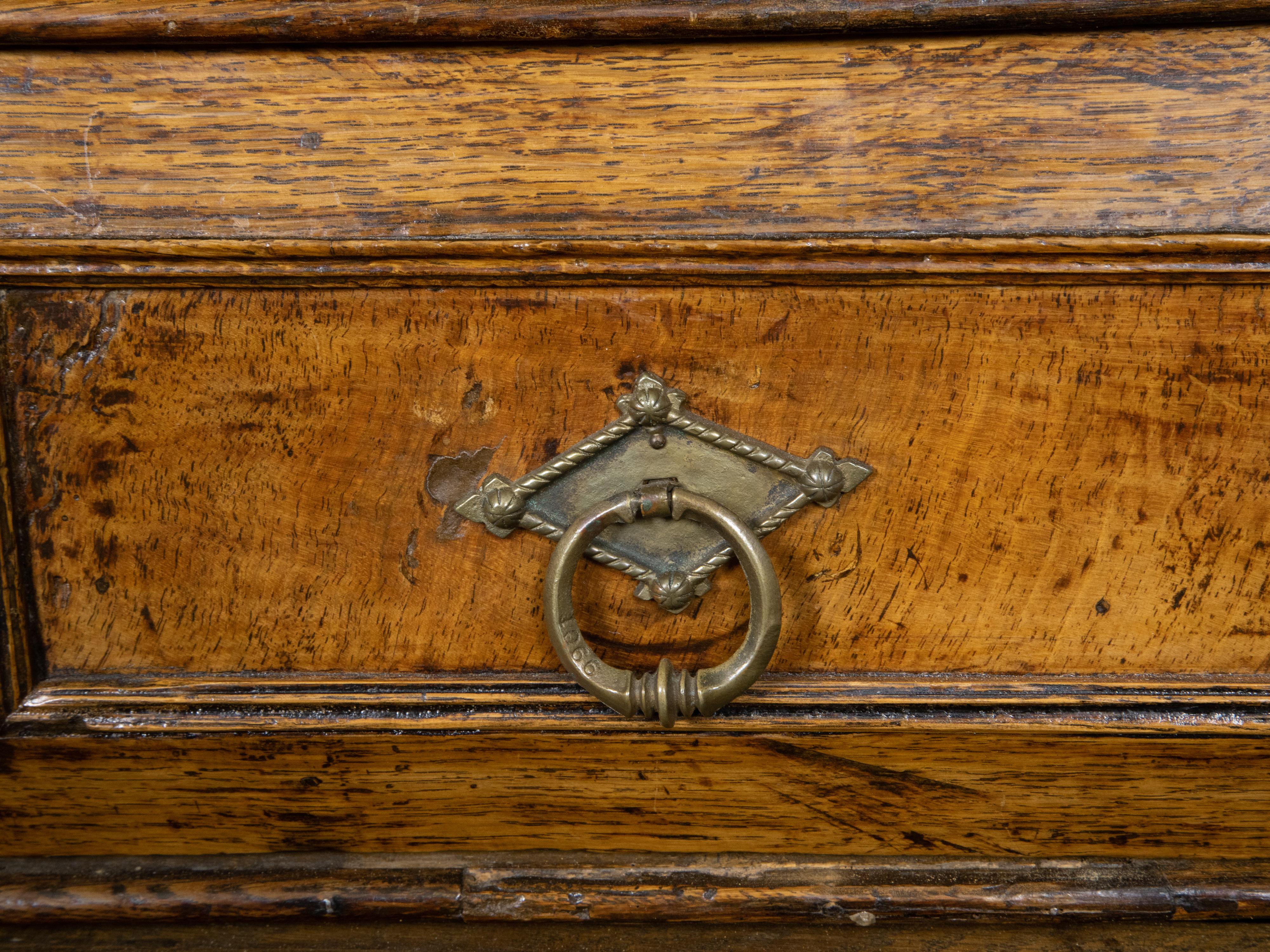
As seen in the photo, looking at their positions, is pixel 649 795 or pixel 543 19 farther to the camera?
pixel 649 795

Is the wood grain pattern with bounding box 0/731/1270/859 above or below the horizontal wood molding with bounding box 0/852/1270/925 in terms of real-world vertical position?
above

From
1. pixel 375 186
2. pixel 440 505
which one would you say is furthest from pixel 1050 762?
pixel 375 186

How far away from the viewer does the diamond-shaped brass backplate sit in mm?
502

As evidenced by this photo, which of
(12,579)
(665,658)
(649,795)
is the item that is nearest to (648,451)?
(665,658)

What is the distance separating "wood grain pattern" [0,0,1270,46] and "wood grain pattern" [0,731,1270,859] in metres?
0.43

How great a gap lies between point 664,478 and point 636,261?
0.43ft

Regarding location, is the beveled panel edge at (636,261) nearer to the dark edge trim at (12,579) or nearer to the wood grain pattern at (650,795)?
the dark edge trim at (12,579)

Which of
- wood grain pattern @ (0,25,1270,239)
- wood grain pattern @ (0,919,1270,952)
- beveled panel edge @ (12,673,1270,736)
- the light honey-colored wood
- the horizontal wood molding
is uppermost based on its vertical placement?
wood grain pattern @ (0,25,1270,239)

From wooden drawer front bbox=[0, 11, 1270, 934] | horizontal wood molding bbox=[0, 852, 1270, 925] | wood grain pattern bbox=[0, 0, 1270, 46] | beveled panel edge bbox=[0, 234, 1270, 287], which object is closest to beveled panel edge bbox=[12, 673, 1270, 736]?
wooden drawer front bbox=[0, 11, 1270, 934]

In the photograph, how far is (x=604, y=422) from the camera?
1.67ft

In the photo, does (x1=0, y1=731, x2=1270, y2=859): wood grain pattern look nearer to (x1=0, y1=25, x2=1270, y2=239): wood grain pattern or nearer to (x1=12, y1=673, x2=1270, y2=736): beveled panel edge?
(x1=12, y1=673, x2=1270, y2=736): beveled panel edge

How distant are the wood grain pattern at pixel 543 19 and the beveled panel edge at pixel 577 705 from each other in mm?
391

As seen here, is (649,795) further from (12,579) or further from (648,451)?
(12,579)

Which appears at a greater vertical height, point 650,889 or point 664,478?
point 664,478
